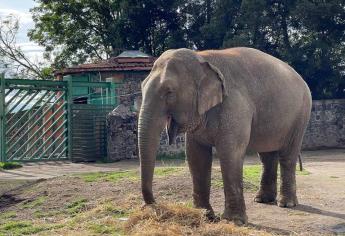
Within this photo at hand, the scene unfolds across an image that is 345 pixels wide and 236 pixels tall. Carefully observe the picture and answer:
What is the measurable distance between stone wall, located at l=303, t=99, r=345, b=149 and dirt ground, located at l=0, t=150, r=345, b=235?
43.8 feet

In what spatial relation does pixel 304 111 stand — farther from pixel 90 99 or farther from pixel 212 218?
pixel 90 99

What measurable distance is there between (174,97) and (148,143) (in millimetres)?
659

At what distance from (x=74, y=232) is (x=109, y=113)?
558 inches

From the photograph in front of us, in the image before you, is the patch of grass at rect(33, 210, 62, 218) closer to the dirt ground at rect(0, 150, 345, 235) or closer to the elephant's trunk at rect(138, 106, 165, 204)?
the dirt ground at rect(0, 150, 345, 235)

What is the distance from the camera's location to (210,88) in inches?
283

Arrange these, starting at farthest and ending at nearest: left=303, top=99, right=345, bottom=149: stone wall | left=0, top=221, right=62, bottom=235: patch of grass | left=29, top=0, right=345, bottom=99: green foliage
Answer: left=29, top=0, right=345, bottom=99: green foliage, left=303, top=99, right=345, bottom=149: stone wall, left=0, top=221, right=62, bottom=235: patch of grass

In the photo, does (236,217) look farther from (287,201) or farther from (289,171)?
(289,171)

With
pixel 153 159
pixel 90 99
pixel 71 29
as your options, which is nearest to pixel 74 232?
pixel 153 159

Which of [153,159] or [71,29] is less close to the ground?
[71,29]

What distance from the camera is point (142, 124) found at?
670 cm

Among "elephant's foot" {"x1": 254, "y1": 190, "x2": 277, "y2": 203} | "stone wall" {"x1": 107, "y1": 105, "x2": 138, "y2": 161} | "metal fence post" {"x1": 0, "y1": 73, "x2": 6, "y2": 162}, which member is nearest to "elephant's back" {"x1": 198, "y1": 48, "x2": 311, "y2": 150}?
"elephant's foot" {"x1": 254, "y1": 190, "x2": 277, "y2": 203}

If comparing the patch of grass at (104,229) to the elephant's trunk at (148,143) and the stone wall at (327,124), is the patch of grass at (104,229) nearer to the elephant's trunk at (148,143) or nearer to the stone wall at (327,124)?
the elephant's trunk at (148,143)

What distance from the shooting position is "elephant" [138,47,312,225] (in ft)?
22.4

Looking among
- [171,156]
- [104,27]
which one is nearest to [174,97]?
[171,156]
